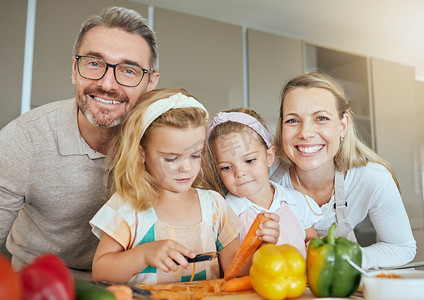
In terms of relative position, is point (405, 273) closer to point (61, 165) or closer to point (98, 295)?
point (98, 295)

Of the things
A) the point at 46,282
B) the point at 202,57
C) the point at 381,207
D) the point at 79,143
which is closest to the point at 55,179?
the point at 79,143

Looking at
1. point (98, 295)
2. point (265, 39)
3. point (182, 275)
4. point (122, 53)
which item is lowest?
point (182, 275)

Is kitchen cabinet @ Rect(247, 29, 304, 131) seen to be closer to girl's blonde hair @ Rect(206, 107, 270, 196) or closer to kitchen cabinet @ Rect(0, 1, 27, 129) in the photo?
kitchen cabinet @ Rect(0, 1, 27, 129)

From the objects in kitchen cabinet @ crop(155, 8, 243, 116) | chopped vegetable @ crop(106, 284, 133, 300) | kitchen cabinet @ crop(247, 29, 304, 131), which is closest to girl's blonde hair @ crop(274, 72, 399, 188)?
chopped vegetable @ crop(106, 284, 133, 300)

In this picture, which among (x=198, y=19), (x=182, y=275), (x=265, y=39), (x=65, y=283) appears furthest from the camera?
(x=265, y=39)

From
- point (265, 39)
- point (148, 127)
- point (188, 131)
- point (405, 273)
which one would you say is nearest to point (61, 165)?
point (148, 127)

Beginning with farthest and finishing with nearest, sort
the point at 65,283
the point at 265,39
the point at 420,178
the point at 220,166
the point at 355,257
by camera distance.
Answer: the point at 420,178 → the point at 265,39 → the point at 220,166 → the point at 355,257 → the point at 65,283

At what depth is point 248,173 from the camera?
55.7 inches

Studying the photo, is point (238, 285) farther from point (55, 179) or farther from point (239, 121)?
point (55, 179)

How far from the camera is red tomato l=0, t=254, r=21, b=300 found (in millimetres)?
416

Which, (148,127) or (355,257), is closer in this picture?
(355,257)

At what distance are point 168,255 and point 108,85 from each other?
2.52 feet

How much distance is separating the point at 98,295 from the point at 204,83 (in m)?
2.84

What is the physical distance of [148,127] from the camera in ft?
3.99
